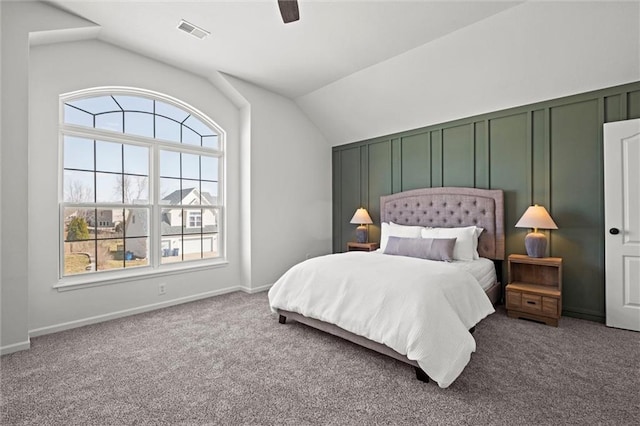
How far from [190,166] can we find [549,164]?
4.46 meters

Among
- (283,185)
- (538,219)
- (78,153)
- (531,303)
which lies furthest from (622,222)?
(78,153)

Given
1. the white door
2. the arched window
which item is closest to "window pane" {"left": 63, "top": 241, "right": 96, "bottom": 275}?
the arched window

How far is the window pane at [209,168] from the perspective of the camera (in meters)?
4.45

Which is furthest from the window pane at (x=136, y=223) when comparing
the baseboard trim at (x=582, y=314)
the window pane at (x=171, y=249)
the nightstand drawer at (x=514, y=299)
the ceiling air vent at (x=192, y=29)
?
the baseboard trim at (x=582, y=314)

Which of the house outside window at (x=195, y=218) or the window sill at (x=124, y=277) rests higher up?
the house outside window at (x=195, y=218)

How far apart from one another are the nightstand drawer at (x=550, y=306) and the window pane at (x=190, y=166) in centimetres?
439

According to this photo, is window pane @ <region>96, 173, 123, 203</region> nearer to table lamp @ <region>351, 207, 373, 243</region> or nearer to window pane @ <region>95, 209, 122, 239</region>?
window pane @ <region>95, 209, 122, 239</region>

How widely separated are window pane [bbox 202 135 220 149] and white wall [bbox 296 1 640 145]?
1.72 meters

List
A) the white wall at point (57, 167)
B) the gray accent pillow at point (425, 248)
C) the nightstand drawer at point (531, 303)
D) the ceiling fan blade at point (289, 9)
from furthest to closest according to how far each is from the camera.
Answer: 1. the gray accent pillow at point (425, 248)
2. the nightstand drawer at point (531, 303)
3. the white wall at point (57, 167)
4. the ceiling fan blade at point (289, 9)

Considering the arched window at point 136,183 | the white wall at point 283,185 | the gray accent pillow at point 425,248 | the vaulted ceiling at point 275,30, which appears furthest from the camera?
the white wall at point 283,185

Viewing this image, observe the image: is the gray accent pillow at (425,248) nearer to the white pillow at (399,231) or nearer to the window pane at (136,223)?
the white pillow at (399,231)

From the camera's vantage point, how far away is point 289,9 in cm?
209

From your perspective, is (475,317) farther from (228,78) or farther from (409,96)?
(228,78)

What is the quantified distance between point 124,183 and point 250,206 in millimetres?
1578
